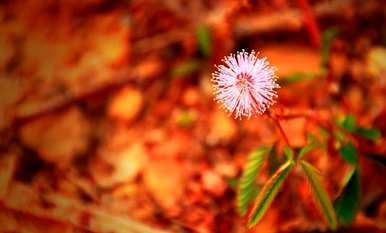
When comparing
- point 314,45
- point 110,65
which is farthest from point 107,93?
point 314,45

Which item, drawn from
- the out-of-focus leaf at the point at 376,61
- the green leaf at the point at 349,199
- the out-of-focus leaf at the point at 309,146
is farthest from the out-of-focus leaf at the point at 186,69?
the green leaf at the point at 349,199

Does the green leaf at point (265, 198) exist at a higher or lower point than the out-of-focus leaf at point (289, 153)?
lower

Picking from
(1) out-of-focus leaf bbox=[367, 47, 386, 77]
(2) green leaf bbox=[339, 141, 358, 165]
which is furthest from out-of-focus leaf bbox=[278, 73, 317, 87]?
(2) green leaf bbox=[339, 141, 358, 165]

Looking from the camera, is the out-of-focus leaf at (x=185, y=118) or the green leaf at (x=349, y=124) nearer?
the green leaf at (x=349, y=124)

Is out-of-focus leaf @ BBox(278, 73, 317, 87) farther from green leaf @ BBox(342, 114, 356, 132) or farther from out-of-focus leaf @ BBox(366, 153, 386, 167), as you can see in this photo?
out-of-focus leaf @ BBox(366, 153, 386, 167)

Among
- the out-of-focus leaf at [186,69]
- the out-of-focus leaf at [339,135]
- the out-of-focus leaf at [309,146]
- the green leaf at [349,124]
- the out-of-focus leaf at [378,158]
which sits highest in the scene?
the out-of-focus leaf at [186,69]

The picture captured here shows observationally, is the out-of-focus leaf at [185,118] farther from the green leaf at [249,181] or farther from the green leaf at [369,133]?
the green leaf at [369,133]

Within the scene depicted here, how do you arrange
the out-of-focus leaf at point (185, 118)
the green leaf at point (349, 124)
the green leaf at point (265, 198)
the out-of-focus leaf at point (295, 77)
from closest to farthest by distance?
the green leaf at point (265, 198), the green leaf at point (349, 124), the out-of-focus leaf at point (295, 77), the out-of-focus leaf at point (185, 118)
